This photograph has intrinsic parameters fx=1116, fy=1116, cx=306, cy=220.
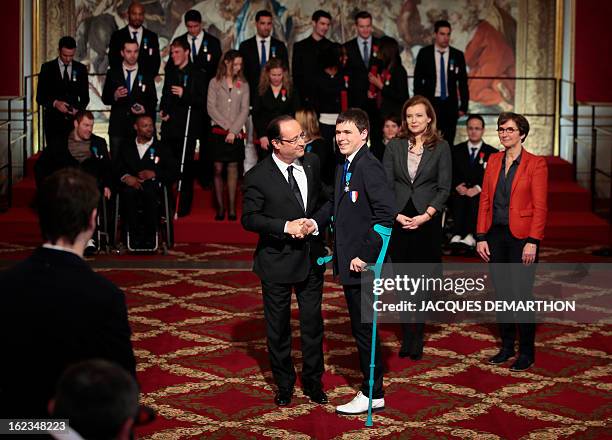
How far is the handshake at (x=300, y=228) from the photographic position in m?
6.02

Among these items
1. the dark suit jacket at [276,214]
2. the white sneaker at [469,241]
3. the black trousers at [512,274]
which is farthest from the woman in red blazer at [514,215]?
the white sneaker at [469,241]

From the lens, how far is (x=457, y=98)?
40.3 feet

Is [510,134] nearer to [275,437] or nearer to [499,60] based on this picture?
[275,437]

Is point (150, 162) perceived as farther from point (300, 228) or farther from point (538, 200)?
point (300, 228)

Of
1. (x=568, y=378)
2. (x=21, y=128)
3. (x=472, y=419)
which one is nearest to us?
(x=472, y=419)

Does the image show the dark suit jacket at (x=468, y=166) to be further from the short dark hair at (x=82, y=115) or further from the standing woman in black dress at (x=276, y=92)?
the short dark hair at (x=82, y=115)

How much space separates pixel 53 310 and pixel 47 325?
0.15 ft

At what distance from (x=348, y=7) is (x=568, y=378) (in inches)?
356

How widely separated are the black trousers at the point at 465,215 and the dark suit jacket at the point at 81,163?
11.6 feet

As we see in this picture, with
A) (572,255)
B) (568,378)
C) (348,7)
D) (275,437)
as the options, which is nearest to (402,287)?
(568,378)

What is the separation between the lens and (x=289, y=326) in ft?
20.7

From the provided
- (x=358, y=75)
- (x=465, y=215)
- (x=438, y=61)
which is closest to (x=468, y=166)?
(x=465, y=215)

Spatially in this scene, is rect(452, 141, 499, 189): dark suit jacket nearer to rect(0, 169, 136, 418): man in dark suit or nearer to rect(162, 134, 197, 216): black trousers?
rect(162, 134, 197, 216): black trousers

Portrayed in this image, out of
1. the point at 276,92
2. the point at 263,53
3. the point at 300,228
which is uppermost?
the point at 263,53
